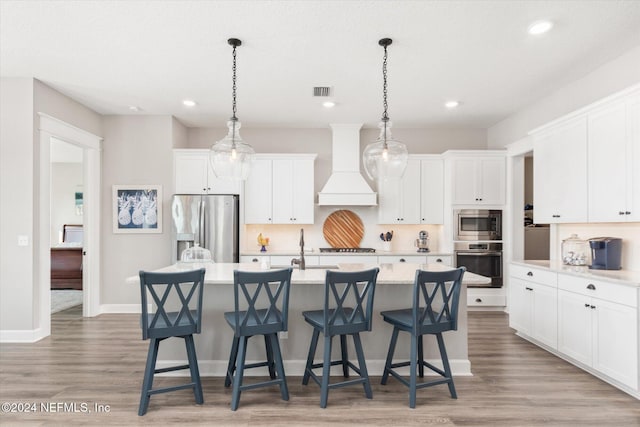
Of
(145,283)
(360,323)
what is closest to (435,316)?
(360,323)

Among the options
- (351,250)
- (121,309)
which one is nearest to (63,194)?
(121,309)

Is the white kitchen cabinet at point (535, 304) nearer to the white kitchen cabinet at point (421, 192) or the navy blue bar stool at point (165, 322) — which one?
the white kitchen cabinet at point (421, 192)

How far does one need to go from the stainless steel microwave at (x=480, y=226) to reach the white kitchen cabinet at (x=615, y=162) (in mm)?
2073

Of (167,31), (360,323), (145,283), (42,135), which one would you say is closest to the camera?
(145,283)

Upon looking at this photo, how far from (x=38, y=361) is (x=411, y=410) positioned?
338 cm

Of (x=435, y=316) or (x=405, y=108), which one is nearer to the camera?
(x=435, y=316)

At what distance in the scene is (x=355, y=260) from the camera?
564 cm

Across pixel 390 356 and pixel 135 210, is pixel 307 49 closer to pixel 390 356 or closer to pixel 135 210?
pixel 390 356

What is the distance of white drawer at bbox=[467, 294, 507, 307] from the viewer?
5730 mm

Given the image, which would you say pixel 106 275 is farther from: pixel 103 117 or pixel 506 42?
pixel 506 42

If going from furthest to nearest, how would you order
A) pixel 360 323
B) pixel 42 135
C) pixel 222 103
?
pixel 222 103, pixel 42 135, pixel 360 323

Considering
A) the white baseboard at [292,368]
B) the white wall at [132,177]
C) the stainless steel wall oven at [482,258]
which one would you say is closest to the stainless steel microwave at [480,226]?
the stainless steel wall oven at [482,258]

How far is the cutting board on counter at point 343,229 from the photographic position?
635 cm

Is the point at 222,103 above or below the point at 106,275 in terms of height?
above
